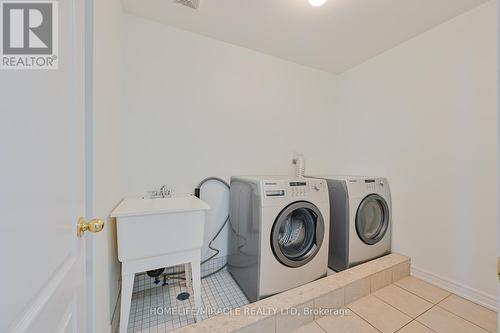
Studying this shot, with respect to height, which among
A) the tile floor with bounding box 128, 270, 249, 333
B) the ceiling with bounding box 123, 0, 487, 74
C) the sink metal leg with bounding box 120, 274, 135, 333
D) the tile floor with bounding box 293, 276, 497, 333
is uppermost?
the ceiling with bounding box 123, 0, 487, 74

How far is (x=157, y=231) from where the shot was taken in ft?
3.89

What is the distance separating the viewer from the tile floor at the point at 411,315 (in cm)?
130

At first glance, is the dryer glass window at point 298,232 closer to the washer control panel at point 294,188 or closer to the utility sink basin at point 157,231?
the washer control panel at point 294,188

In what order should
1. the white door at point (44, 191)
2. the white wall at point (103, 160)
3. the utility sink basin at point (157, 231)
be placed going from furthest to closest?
the utility sink basin at point (157, 231)
the white wall at point (103, 160)
the white door at point (44, 191)

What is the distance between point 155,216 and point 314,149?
1.96 metres

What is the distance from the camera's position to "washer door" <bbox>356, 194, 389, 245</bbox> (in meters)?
1.85

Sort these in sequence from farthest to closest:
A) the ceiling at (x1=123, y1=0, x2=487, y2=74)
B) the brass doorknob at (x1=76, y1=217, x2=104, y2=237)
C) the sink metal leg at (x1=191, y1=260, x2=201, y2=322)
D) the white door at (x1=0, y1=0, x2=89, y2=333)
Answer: the ceiling at (x1=123, y1=0, x2=487, y2=74), the sink metal leg at (x1=191, y1=260, x2=201, y2=322), the brass doorknob at (x1=76, y1=217, x2=104, y2=237), the white door at (x1=0, y1=0, x2=89, y2=333)

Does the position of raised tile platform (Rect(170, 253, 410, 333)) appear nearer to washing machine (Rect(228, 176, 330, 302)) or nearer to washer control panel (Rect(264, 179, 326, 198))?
washing machine (Rect(228, 176, 330, 302))

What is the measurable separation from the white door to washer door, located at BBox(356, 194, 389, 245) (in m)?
1.94

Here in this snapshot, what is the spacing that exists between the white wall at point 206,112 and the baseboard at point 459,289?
1.39m

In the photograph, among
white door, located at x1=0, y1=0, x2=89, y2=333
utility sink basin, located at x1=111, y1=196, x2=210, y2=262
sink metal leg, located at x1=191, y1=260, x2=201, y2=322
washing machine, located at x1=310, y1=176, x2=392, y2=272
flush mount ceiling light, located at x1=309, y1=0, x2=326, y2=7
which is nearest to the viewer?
white door, located at x1=0, y1=0, x2=89, y2=333

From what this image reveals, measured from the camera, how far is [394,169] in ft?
6.55

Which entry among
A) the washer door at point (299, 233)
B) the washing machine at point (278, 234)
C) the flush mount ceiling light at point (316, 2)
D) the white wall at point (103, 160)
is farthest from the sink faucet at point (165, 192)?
the flush mount ceiling light at point (316, 2)

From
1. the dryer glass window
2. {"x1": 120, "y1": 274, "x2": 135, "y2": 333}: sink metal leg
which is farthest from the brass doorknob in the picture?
the dryer glass window
